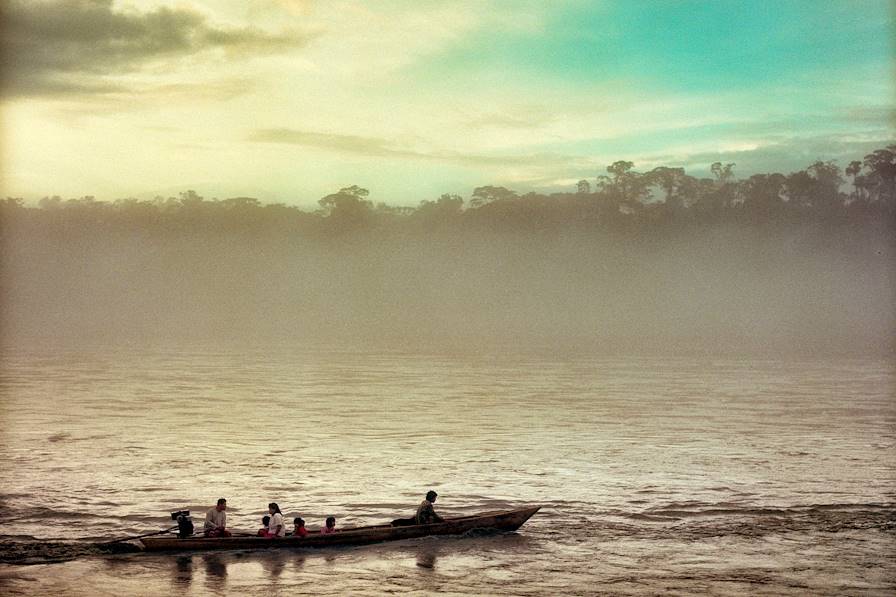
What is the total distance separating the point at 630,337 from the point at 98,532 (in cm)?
16548

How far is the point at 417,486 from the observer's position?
127 ft

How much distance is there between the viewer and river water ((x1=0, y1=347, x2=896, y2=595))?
25797 mm

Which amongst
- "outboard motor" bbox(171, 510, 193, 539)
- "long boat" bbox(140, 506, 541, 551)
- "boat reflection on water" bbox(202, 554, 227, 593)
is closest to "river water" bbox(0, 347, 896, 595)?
"boat reflection on water" bbox(202, 554, 227, 593)

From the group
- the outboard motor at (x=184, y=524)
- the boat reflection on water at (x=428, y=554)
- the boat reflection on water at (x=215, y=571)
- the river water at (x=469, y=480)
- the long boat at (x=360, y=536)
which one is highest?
the outboard motor at (x=184, y=524)

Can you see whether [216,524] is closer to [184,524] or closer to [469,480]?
[184,524]

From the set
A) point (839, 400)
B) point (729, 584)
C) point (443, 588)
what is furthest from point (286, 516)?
point (839, 400)

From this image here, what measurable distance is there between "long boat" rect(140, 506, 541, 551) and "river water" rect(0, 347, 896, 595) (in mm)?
306

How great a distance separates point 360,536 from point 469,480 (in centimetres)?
1287

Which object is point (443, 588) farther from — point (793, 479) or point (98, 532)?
point (793, 479)

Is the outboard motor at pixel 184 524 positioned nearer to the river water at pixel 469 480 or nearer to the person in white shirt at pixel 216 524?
the person in white shirt at pixel 216 524

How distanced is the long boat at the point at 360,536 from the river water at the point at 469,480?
0.31m

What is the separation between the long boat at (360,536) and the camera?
87.8ft

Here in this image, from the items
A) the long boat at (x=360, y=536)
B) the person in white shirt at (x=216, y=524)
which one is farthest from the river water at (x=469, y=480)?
the person in white shirt at (x=216, y=524)

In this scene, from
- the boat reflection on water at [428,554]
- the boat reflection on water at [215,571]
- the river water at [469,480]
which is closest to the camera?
the boat reflection on water at [215,571]
